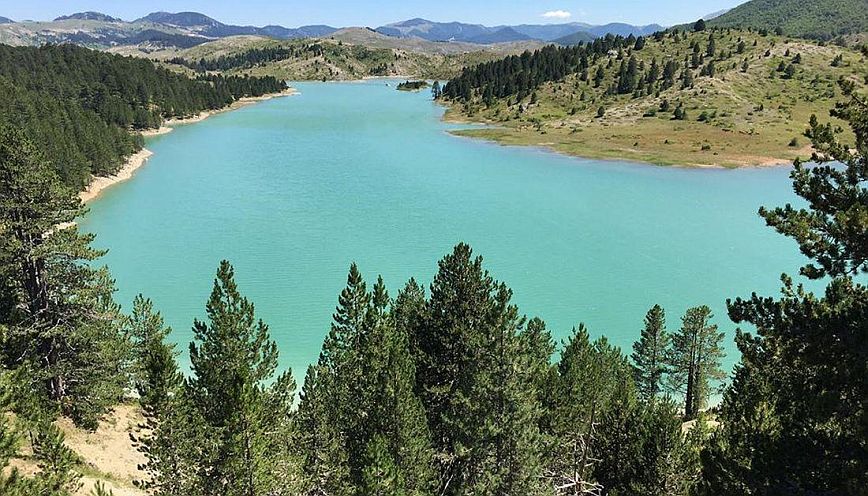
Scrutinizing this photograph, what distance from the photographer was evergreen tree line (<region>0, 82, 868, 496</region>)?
12.9 metres

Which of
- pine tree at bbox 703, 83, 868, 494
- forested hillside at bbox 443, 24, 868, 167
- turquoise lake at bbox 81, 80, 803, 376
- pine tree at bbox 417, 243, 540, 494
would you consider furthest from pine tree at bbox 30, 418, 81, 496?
forested hillside at bbox 443, 24, 868, 167

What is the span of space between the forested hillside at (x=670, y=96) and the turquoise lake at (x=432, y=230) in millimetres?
15505

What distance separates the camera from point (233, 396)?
1775 centimetres

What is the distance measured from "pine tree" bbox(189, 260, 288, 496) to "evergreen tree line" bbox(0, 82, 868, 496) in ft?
0.22

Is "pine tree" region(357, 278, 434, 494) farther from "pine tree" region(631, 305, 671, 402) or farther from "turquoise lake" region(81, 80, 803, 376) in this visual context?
"pine tree" region(631, 305, 671, 402)

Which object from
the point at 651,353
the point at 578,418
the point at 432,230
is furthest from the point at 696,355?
the point at 432,230

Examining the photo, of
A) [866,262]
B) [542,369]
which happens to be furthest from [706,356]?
[866,262]

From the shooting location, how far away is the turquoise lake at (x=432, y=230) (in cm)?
4753

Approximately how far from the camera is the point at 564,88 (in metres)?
168

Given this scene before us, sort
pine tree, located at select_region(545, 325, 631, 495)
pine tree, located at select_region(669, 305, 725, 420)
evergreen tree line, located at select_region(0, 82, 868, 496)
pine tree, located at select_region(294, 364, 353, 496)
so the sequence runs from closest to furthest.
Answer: evergreen tree line, located at select_region(0, 82, 868, 496)
pine tree, located at select_region(294, 364, 353, 496)
pine tree, located at select_region(545, 325, 631, 495)
pine tree, located at select_region(669, 305, 725, 420)

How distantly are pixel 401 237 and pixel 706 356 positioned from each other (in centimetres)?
3390

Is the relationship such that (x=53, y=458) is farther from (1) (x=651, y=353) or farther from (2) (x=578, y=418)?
(1) (x=651, y=353)

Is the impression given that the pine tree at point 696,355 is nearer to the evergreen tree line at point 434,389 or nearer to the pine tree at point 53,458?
the evergreen tree line at point 434,389

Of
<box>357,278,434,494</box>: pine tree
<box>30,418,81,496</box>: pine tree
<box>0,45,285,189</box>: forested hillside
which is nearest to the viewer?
<box>30,418,81,496</box>: pine tree
